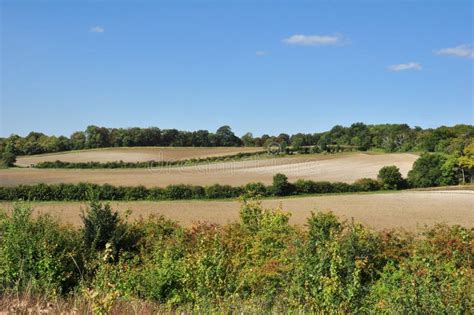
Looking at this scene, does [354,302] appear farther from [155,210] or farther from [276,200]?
[276,200]

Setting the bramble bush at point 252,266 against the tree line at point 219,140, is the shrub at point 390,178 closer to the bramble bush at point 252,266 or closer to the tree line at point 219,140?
the tree line at point 219,140

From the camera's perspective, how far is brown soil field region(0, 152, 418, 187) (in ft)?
191

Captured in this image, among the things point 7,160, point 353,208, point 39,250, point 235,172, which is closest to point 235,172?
point 235,172

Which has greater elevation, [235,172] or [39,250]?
[39,250]

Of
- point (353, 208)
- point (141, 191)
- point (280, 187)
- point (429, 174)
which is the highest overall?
point (429, 174)

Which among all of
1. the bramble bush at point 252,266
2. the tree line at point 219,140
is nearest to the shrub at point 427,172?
the tree line at point 219,140

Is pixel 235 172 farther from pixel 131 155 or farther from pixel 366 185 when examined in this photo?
pixel 131 155

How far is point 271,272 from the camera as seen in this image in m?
10.5

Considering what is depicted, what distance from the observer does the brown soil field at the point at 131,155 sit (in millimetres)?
82750

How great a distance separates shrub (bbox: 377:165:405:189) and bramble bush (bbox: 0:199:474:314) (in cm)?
4062

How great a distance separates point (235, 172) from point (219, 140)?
38.6m

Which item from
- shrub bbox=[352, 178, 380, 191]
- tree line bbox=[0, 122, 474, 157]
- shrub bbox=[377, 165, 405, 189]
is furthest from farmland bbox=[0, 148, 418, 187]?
tree line bbox=[0, 122, 474, 157]

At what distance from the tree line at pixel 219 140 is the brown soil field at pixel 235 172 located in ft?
52.6

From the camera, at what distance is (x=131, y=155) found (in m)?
86.6
